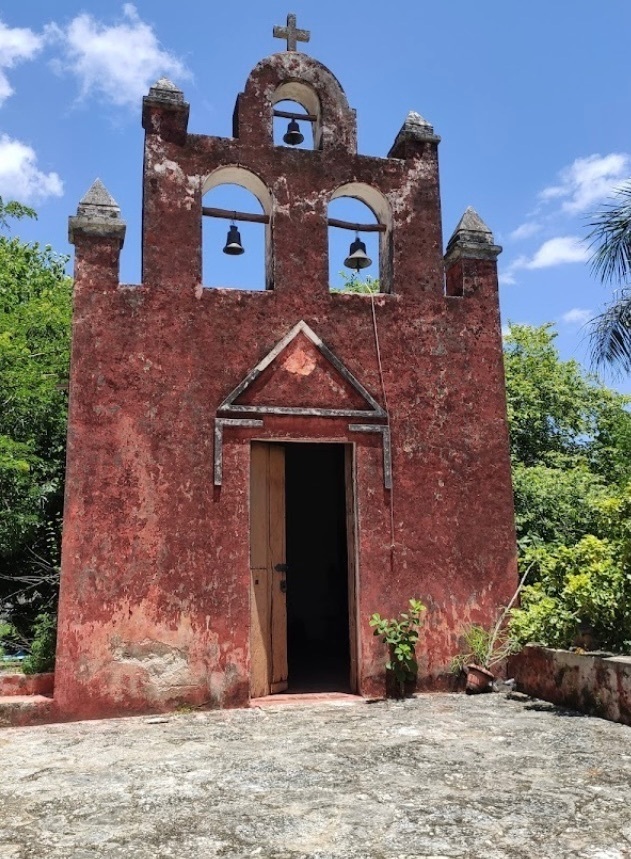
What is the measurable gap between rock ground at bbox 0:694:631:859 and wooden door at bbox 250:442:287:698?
842 millimetres

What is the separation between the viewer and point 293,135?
8.06 meters

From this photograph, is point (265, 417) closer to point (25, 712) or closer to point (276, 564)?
point (276, 564)

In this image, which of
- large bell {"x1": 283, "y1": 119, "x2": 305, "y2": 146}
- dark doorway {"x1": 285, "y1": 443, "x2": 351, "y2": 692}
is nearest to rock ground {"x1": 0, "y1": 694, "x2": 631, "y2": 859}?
dark doorway {"x1": 285, "y1": 443, "x2": 351, "y2": 692}

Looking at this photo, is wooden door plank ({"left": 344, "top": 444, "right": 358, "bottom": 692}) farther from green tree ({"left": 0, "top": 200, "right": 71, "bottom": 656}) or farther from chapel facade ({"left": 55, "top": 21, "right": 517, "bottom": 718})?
green tree ({"left": 0, "top": 200, "right": 71, "bottom": 656})

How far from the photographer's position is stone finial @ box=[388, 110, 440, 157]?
320 inches

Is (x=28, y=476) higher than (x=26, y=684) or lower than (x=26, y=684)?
higher

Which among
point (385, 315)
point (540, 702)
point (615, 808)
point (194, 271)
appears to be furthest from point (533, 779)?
point (194, 271)

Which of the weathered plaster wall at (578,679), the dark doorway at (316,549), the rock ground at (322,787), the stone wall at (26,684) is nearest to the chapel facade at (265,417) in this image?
the stone wall at (26,684)

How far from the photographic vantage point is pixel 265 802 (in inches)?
151

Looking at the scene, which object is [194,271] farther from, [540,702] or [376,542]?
[540,702]

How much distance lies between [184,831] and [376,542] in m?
3.93

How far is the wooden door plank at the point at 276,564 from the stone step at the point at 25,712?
2.00 m

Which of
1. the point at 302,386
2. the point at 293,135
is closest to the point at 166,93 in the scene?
the point at 293,135

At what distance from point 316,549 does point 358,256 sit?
17.0ft
